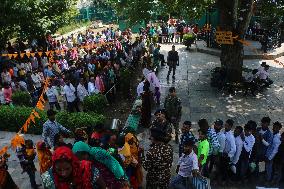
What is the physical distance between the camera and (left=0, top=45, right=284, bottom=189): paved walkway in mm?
11219

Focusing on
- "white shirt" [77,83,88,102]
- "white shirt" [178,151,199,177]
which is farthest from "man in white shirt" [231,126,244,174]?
"white shirt" [77,83,88,102]

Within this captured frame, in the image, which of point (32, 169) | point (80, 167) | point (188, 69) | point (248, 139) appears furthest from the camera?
point (188, 69)

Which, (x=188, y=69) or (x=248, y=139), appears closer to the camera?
(x=248, y=139)

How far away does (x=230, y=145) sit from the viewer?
25.0ft

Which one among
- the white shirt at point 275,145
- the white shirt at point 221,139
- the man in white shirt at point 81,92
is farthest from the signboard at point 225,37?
the white shirt at point 221,139

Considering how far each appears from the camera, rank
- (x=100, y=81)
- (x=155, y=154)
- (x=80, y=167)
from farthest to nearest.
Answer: (x=100, y=81)
(x=155, y=154)
(x=80, y=167)

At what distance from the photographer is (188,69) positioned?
18234mm

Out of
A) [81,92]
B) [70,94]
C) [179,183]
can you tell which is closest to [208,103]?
[81,92]

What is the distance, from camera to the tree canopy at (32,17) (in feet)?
55.4

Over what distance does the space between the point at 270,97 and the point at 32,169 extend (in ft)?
31.5

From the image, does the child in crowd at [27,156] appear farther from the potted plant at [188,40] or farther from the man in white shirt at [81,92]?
the potted plant at [188,40]

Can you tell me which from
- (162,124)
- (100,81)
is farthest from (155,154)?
(100,81)

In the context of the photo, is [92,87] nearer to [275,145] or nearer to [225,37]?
[225,37]

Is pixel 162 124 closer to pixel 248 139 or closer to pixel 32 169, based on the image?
pixel 248 139
